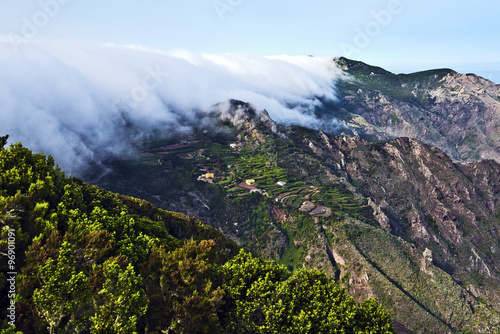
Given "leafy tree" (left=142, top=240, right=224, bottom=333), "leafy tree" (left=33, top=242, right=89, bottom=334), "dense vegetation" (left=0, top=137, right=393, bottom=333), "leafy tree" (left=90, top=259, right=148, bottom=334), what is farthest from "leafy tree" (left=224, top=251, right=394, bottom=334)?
"leafy tree" (left=33, top=242, right=89, bottom=334)

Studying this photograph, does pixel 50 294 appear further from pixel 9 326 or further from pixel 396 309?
pixel 396 309

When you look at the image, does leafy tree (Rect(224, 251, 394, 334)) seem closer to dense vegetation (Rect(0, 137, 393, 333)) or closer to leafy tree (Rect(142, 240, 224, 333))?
dense vegetation (Rect(0, 137, 393, 333))

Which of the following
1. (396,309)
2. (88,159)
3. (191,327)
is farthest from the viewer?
(88,159)

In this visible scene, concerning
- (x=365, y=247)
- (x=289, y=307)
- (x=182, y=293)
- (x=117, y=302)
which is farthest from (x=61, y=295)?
(x=365, y=247)

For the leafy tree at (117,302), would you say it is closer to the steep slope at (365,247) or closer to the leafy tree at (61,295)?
the leafy tree at (61,295)

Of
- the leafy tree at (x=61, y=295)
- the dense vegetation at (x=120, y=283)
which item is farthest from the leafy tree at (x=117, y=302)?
the leafy tree at (x=61, y=295)

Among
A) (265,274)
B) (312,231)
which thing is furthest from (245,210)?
(265,274)
